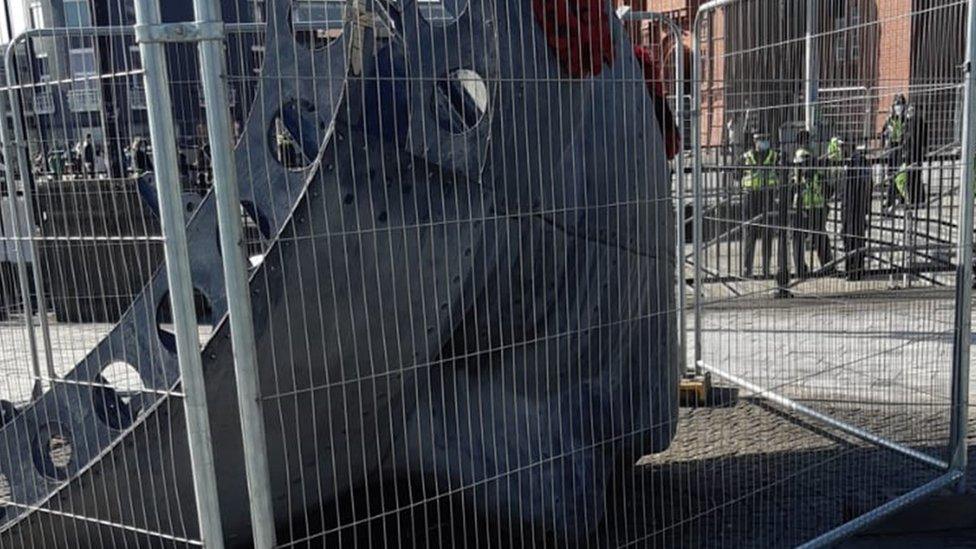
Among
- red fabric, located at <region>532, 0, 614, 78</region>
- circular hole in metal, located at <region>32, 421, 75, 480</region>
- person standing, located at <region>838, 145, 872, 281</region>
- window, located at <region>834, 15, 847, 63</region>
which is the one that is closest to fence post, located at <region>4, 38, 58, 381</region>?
circular hole in metal, located at <region>32, 421, 75, 480</region>

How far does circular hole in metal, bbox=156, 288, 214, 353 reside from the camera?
11.1 ft

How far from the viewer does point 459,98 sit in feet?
12.8

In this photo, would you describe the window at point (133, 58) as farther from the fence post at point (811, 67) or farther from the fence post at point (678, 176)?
the fence post at point (811, 67)

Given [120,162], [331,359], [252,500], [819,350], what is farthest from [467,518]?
[819,350]

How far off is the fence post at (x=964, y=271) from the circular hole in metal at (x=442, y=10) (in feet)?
8.20

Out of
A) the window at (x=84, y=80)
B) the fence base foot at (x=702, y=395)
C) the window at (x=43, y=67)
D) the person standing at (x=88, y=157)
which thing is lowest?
the fence base foot at (x=702, y=395)

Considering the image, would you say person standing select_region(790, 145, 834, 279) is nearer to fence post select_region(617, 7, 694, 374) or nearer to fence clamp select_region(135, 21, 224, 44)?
fence post select_region(617, 7, 694, 374)

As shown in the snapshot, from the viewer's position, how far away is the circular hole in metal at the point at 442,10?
3.45m

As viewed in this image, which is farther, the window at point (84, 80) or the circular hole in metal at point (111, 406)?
the circular hole in metal at point (111, 406)

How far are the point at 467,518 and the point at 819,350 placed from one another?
3749mm

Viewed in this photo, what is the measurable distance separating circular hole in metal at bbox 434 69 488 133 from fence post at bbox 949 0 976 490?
2.36 metres

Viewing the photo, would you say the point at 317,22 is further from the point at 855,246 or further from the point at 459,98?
the point at 855,246

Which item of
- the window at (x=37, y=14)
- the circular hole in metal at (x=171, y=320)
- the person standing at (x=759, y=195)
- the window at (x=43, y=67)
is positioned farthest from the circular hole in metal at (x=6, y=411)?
the person standing at (x=759, y=195)

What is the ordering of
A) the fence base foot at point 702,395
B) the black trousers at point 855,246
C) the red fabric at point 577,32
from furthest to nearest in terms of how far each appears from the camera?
the fence base foot at point 702,395 < the black trousers at point 855,246 < the red fabric at point 577,32
